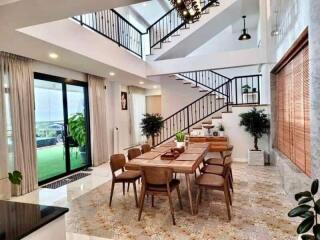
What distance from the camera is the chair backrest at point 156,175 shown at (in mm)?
3006

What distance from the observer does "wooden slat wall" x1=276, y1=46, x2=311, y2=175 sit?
3.15 m

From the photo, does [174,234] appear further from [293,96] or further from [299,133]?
[293,96]

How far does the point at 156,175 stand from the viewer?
3043mm

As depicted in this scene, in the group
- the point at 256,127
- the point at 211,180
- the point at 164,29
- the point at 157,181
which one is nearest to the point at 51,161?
the point at 157,181

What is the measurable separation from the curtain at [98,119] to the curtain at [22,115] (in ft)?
6.28

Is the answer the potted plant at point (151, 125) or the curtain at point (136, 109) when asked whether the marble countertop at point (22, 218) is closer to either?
the potted plant at point (151, 125)

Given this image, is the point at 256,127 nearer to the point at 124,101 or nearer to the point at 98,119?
the point at 98,119

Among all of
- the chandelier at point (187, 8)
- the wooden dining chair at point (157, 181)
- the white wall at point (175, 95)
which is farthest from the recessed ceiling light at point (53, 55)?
the white wall at point (175, 95)

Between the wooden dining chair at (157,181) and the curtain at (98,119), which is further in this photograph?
the curtain at (98,119)

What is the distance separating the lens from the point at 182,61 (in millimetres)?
6746

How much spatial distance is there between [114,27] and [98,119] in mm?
2488

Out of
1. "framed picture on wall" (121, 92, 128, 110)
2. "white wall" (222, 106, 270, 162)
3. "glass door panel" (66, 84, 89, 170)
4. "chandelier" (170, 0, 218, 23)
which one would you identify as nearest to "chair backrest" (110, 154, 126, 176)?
"chandelier" (170, 0, 218, 23)

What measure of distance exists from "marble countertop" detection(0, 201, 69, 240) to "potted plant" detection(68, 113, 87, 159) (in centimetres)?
448

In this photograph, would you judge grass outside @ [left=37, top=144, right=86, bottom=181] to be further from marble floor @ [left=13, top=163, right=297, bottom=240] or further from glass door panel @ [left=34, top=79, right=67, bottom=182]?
marble floor @ [left=13, top=163, right=297, bottom=240]
